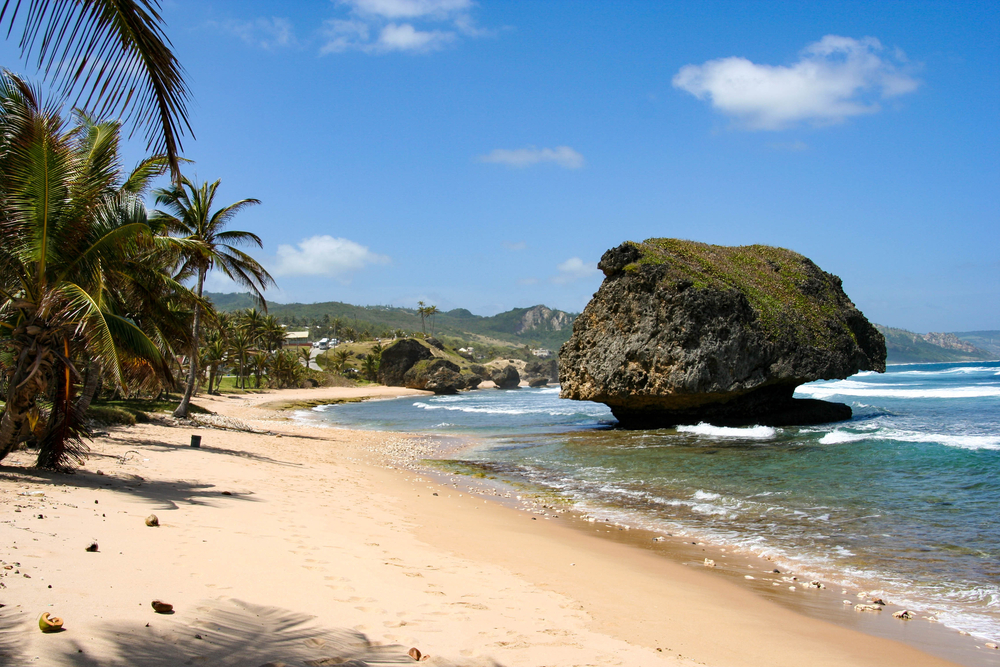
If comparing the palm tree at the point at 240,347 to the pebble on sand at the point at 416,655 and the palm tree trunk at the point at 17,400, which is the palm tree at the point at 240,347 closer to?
the palm tree trunk at the point at 17,400

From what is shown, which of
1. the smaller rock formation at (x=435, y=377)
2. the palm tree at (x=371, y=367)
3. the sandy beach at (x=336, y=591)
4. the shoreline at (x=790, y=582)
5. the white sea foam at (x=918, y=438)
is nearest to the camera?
the sandy beach at (x=336, y=591)

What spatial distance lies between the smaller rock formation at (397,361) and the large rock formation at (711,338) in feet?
191

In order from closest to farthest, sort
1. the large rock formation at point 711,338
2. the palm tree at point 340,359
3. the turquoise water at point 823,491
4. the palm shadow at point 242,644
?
the palm shadow at point 242,644 → the turquoise water at point 823,491 → the large rock formation at point 711,338 → the palm tree at point 340,359

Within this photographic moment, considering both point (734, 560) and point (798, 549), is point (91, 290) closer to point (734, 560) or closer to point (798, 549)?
point (734, 560)

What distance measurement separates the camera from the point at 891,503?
34.1 feet

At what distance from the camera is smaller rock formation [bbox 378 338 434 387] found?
3221 inches

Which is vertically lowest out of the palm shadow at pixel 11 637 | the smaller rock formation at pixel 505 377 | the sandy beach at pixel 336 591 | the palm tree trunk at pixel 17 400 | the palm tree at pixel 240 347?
the smaller rock formation at pixel 505 377

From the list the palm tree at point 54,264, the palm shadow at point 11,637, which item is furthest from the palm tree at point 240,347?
the palm shadow at point 11,637

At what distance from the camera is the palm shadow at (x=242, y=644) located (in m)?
3.17

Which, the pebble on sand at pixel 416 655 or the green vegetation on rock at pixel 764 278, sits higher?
the green vegetation on rock at pixel 764 278

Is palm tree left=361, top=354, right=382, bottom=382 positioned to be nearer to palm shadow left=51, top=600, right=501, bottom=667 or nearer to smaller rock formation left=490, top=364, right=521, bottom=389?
smaller rock formation left=490, top=364, right=521, bottom=389

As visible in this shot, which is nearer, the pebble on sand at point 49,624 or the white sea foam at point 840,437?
the pebble on sand at point 49,624

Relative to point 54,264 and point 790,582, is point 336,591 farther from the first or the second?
point 54,264

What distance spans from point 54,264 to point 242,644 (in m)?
7.18
